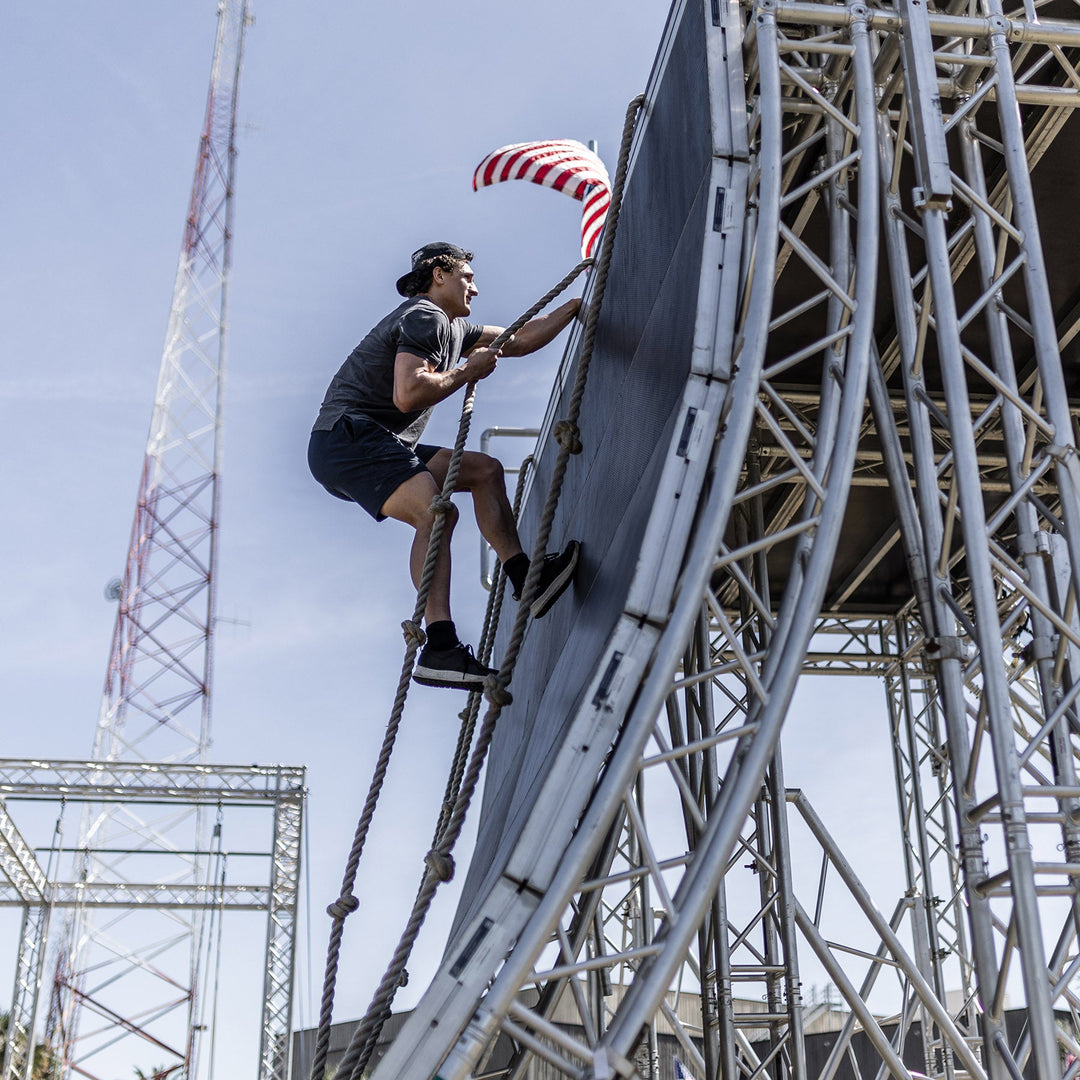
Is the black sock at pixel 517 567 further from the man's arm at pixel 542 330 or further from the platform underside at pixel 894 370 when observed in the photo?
the platform underside at pixel 894 370

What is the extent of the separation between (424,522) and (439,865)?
144cm

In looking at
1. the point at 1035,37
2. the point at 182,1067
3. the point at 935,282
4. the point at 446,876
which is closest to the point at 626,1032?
the point at 446,876

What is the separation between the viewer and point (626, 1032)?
3.25 m

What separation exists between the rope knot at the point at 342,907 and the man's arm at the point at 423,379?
5.83 ft

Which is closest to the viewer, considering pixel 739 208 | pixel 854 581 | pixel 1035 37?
pixel 739 208

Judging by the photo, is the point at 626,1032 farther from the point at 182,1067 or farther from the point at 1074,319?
the point at 182,1067

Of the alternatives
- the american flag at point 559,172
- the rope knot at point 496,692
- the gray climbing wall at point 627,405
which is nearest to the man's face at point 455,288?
the gray climbing wall at point 627,405

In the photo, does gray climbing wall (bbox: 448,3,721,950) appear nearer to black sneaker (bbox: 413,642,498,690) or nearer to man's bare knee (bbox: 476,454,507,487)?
black sneaker (bbox: 413,642,498,690)

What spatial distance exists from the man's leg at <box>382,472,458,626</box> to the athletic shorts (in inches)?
1.5

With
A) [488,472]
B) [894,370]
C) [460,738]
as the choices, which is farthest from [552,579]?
[894,370]

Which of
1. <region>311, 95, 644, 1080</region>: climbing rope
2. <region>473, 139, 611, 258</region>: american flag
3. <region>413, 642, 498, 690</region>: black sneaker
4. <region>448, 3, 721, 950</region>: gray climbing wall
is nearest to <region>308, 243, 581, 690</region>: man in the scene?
<region>413, 642, 498, 690</region>: black sneaker

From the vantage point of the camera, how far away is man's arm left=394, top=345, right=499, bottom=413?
4820mm

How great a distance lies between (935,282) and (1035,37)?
4.63ft

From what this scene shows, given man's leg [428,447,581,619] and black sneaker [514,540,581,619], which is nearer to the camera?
man's leg [428,447,581,619]
